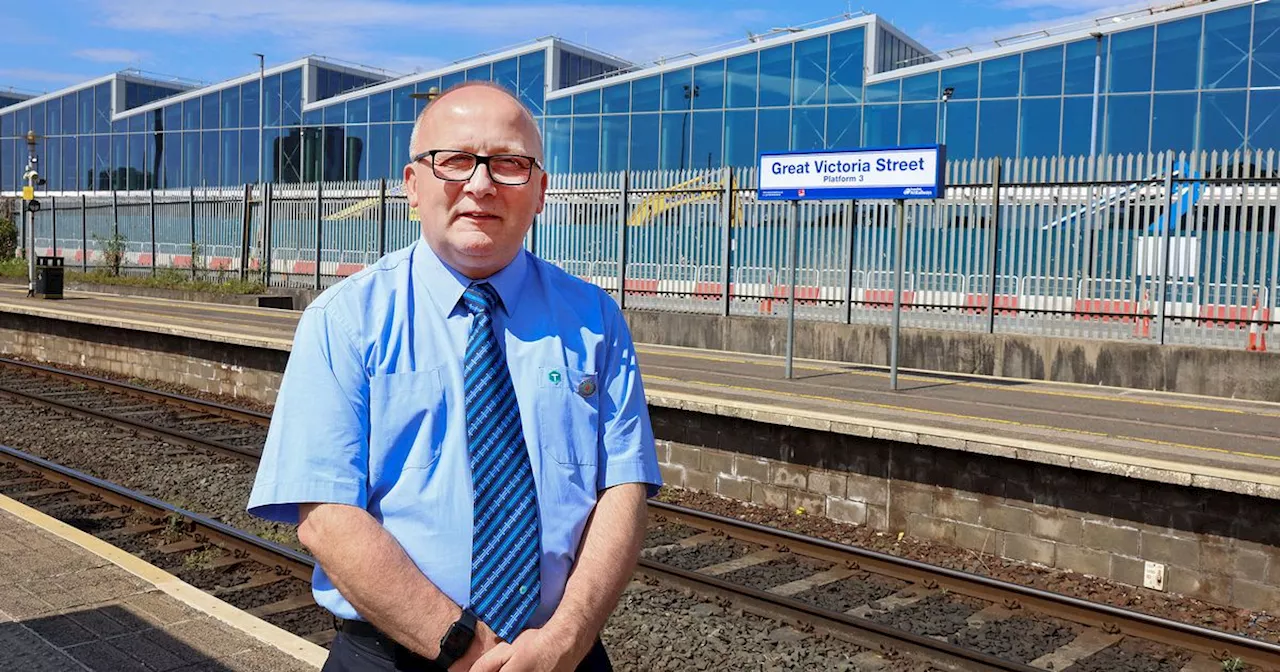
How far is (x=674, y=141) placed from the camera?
36.1m

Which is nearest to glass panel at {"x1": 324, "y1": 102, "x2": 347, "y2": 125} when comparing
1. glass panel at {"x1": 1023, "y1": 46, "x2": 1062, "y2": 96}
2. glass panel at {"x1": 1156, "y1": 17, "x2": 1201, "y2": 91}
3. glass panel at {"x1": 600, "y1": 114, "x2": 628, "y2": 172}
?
glass panel at {"x1": 600, "y1": 114, "x2": 628, "y2": 172}

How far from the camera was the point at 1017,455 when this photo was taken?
7727 mm

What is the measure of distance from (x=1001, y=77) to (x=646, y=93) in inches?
454

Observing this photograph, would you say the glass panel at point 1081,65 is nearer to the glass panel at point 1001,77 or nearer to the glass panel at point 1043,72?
the glass panel at point 1043,72

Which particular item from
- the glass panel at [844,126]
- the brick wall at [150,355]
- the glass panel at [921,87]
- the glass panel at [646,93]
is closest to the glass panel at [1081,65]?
the glass panel at [921,87]

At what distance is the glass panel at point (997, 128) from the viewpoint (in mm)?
29547

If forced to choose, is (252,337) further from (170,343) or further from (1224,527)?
(1224,527)

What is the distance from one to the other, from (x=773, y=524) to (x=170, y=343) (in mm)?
12087

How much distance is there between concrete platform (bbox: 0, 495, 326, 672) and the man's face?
296 cm

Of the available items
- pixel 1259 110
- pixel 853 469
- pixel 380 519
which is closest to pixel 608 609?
pixel 380 519

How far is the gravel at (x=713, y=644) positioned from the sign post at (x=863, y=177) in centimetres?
545

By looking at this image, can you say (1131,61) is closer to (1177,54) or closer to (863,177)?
(1177,54)

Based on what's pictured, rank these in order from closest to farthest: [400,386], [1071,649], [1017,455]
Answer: [400,386] < [1071,649] < [1017,455]

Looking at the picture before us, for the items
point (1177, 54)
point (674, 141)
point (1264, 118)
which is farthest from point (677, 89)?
point (1264, 118)
